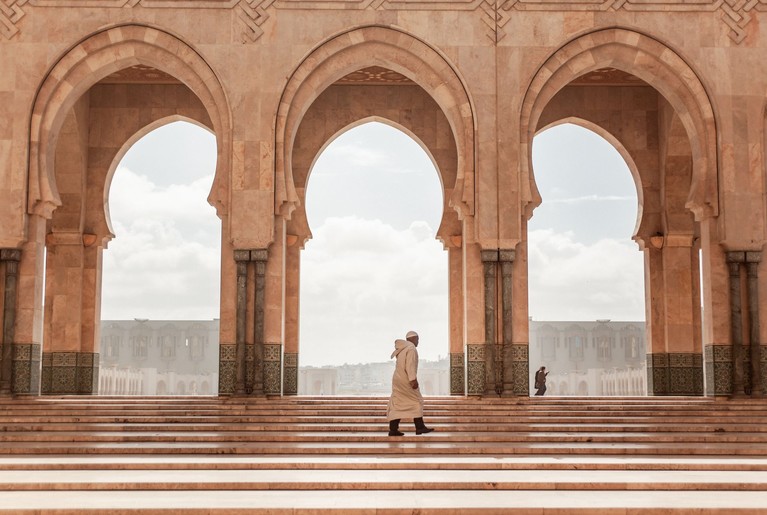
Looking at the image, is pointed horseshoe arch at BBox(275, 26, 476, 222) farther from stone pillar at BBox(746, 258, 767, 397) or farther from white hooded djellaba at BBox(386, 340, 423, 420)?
white hooded djellaba at BBox(386, 340, 423, 420)

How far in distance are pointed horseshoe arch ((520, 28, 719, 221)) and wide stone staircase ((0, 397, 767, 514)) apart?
8.21 feet

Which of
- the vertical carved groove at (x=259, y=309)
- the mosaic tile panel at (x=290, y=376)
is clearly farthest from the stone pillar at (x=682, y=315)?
the vertical carved groove at (x=259, y=309)

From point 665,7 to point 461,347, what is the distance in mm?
5286

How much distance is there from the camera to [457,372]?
1370 cm

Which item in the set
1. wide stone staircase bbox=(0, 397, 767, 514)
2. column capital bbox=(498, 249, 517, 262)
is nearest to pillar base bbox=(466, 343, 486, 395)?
wide stone staircase bbox=(0, 397, 767, 514)

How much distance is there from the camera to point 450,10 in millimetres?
11602

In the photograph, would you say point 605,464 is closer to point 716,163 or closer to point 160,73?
point 716,163

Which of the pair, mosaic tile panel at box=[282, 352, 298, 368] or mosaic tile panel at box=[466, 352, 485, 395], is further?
mosaic tile panel at box=[282, 352, 298, 368]

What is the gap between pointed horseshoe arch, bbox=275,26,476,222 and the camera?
1144 cm

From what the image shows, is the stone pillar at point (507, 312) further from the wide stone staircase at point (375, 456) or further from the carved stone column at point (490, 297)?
the wide stone staircase at point (375, 456)

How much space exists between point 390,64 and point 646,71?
3.10 m

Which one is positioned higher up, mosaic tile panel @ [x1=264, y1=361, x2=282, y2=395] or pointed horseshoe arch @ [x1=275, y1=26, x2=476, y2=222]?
pointed horseshoe arch @ [x1=275, y1=26, x2=476, y2=222]

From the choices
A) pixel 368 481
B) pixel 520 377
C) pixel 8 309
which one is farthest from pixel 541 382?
pixel 368 481

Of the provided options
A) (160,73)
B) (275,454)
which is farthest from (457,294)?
(275,454)
